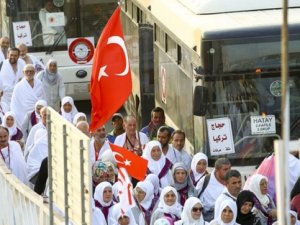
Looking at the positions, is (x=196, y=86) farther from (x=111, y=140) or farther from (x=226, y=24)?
(x=111, y=140)

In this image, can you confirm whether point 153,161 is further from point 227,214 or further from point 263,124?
point 227,214

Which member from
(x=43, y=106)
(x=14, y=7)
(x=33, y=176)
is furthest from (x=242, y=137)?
(x=14, y=7)

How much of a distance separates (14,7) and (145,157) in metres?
7.83

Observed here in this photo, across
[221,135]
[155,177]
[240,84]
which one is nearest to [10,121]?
[155,177]

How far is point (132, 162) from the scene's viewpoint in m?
13.2

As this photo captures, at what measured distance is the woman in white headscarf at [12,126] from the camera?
16234mm

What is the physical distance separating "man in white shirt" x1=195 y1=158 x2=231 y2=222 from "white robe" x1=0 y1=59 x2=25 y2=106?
644 cm

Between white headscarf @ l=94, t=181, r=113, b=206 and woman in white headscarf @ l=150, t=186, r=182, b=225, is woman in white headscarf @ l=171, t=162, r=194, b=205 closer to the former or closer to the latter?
woman in white headscarf @ l=150, t=186, r=182, b=225

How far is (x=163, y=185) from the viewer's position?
14109 mm

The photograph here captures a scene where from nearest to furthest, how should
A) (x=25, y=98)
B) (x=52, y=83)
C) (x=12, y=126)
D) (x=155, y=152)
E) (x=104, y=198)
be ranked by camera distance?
(x=104, y=198) → (x=155, y=152) → (x=12, y=126) → (x=25, y=98) → (x=52, y=83)

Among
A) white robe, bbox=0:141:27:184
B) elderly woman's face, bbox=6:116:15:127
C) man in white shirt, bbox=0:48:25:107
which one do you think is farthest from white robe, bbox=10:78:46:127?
white robe, bbox=0:141:27:184

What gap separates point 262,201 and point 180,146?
204 centimetres

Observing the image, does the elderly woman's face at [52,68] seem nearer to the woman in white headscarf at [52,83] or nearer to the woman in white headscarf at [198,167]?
the woman in white headscarf at [52,83]

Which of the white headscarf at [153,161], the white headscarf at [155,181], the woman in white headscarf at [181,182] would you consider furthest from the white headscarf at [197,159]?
the white headscarf at [153,161]
